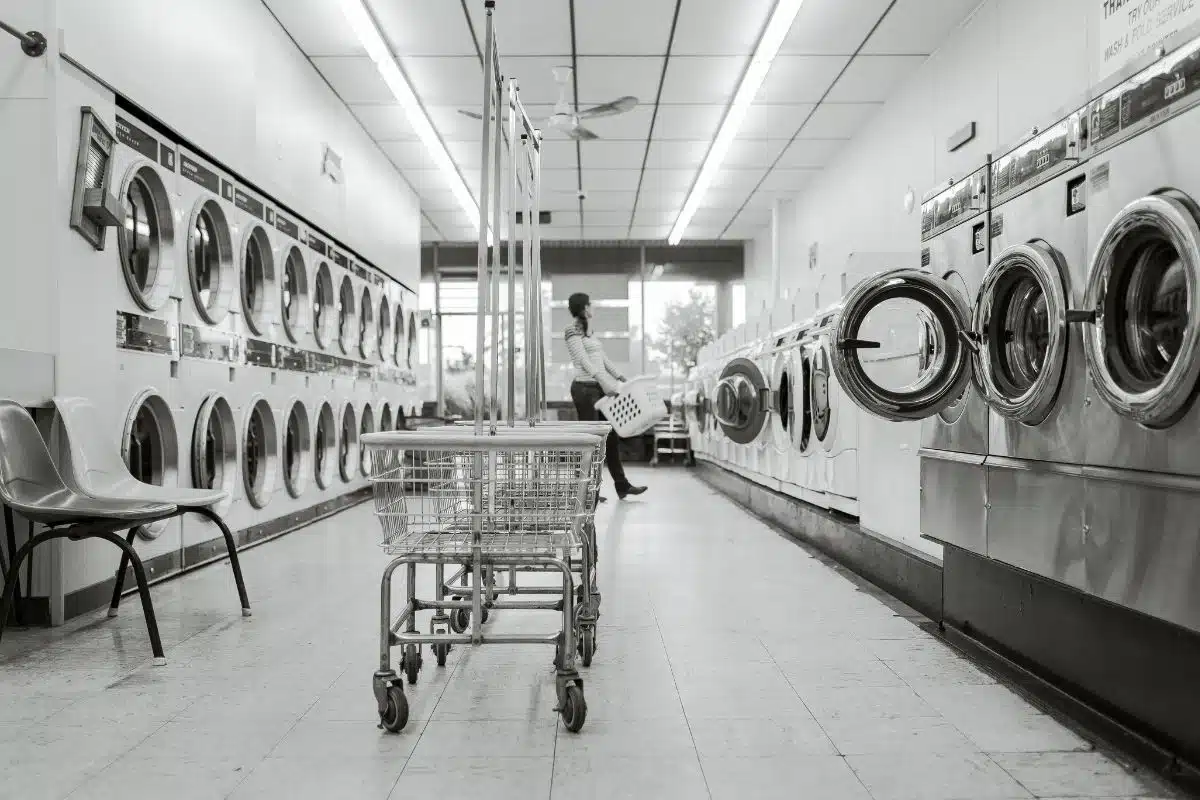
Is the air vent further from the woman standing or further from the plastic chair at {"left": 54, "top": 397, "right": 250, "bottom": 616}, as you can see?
the woman standing

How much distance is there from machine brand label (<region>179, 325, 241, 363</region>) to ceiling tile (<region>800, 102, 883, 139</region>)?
4.57 metres

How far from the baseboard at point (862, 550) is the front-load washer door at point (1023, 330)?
2.97 feet

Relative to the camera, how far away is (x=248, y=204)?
4.87 m

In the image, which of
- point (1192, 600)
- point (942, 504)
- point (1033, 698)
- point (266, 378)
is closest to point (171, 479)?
point (266, 378)

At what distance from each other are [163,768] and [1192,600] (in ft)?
6.80

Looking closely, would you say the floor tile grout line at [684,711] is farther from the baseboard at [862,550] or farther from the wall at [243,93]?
the wall at [243,93]

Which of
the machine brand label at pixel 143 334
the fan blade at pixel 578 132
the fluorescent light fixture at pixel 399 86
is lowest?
the machine brand label at pixel 143 334

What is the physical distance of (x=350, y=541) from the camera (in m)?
5.16

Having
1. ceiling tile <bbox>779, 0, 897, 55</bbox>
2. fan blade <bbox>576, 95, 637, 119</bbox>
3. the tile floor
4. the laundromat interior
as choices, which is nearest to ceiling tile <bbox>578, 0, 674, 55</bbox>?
the laundromat interior

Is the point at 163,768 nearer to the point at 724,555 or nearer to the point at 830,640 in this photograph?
the point at 830,640

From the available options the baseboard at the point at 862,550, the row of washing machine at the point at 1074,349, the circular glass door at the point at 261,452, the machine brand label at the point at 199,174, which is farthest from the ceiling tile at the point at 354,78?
the row of washing machine at the point at 1074,349

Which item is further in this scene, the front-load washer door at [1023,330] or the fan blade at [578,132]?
the fan blade at [578,132]

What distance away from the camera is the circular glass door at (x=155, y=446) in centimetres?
381

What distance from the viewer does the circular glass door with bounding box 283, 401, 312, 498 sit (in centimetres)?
565
